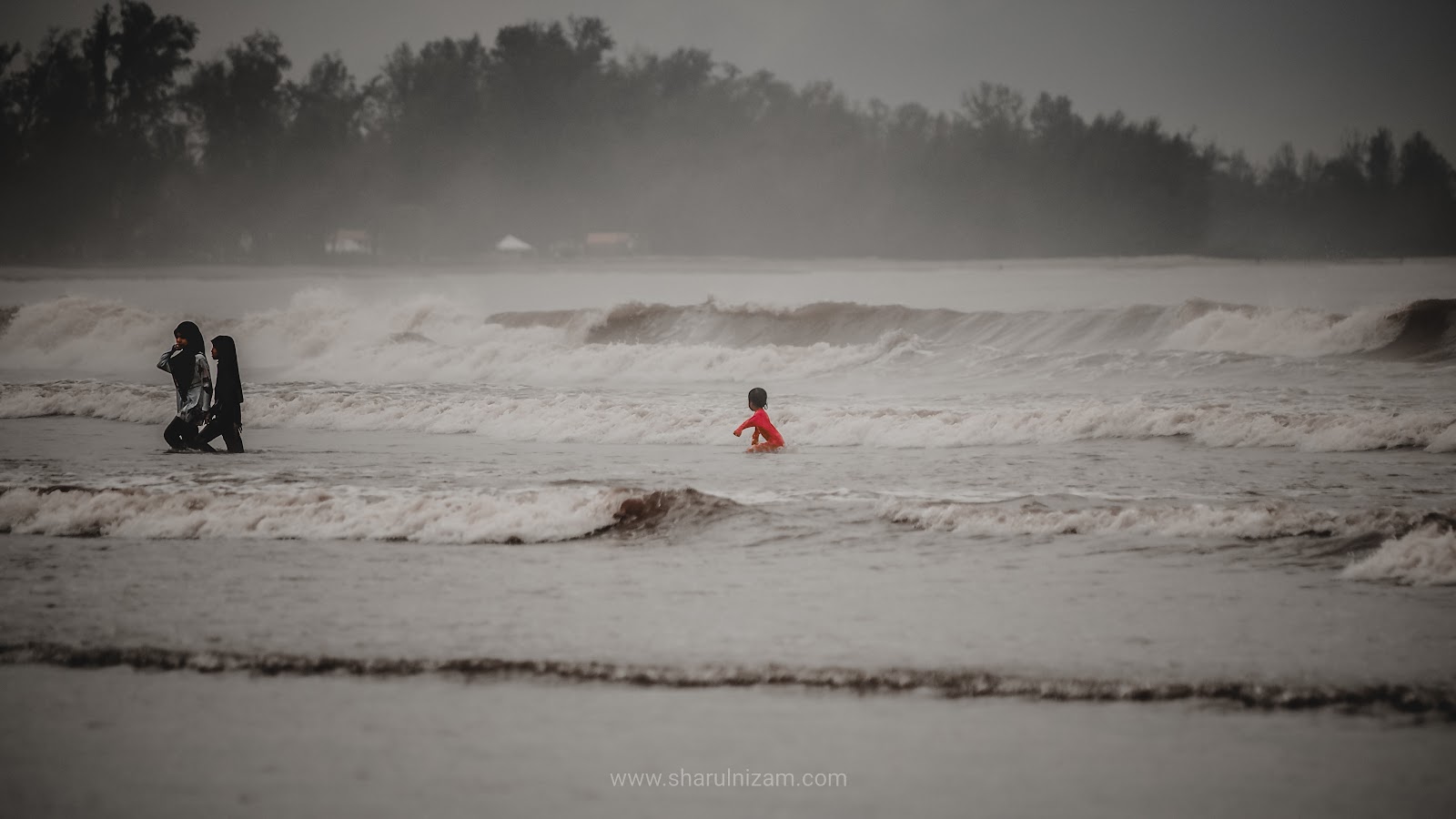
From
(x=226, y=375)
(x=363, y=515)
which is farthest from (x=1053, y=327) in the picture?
(x=363, y=515)

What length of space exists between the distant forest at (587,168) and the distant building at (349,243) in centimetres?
40

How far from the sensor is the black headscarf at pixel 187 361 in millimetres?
9820

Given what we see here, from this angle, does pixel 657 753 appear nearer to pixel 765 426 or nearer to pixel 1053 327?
pixel 765 426

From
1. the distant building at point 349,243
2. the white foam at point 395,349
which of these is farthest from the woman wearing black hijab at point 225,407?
the distant building at point 349,243

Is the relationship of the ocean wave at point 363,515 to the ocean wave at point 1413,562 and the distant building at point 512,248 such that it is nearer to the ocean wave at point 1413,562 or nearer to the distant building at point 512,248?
the ocean wave at point 1413,562

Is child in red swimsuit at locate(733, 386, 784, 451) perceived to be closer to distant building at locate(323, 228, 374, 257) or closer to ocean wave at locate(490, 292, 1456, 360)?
ocean wave at locate(490, 292, 1456, 360)

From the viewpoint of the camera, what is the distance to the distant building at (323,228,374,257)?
5098 cm

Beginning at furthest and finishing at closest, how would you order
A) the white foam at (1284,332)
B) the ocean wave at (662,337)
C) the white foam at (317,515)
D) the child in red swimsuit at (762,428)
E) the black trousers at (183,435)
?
the ocean wave at (662,337) → the white foam at (1284,332) → the black trousers at (183,435) → the child in red swimsuit at (762,428) → the white foam at (317,515)

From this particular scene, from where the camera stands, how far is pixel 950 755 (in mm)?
3172

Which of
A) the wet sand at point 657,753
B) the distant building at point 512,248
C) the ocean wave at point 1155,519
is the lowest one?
the wet sand at point 657,753

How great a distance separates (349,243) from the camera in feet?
173

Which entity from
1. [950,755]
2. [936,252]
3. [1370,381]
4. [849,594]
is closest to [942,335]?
[1370,381]

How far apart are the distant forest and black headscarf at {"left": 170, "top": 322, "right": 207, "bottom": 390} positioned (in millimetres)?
26420

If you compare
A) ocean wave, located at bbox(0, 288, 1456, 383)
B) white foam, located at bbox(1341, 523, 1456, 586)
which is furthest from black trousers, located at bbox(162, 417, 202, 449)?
white foam, located at bbox(1341, 523, 1456, 586)
